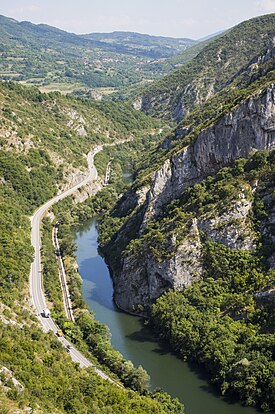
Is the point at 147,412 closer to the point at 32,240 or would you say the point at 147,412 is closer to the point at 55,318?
the point at 55,318

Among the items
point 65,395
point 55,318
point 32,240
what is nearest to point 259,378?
point 65,395

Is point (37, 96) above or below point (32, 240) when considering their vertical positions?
above

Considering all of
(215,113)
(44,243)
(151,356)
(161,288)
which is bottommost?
(151,356)

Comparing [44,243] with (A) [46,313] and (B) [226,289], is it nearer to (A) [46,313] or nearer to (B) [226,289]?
(A) [46,313]

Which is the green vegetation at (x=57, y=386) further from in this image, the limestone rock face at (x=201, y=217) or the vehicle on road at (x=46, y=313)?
the limestone rock face at (x=201, y=217)

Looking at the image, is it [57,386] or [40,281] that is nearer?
[57,386]

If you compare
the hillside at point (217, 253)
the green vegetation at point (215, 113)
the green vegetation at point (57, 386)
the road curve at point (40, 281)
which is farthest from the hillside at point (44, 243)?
the green vegetation at point (215, 113)

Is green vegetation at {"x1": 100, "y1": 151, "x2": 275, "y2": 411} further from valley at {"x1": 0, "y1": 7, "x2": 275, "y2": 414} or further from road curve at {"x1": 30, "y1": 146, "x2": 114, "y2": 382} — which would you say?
road curve at {"x1": 30, "y1": 146, "x2": 114, "y2": 382}

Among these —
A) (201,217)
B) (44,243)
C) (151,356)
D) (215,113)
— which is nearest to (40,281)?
(44,243)
